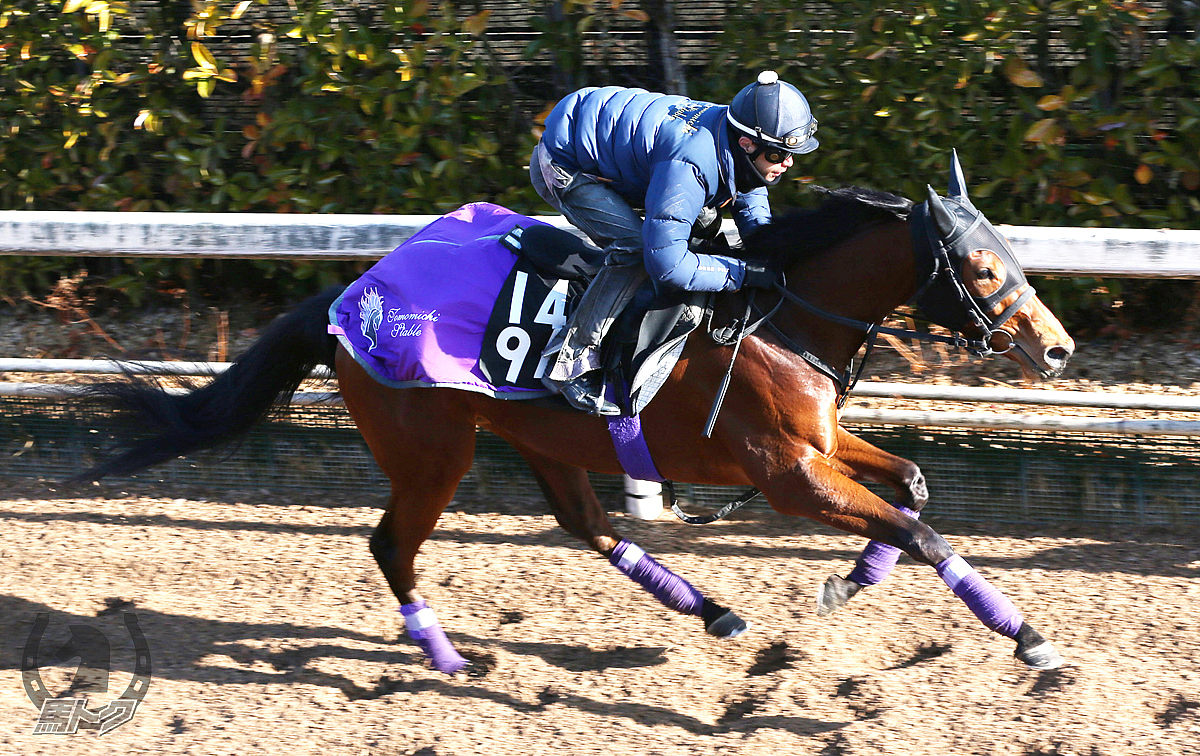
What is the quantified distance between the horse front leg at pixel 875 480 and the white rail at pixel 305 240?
1.02 meters

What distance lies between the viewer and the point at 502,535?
481cm

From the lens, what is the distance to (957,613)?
395 centimetres

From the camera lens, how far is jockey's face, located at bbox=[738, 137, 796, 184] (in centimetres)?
327

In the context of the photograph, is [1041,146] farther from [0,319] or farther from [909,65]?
[0,319]

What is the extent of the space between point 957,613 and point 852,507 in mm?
921

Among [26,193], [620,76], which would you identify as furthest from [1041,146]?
[26,193]

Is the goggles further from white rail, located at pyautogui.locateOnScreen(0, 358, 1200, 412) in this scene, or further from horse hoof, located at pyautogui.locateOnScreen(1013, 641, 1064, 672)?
horse hoof, located at pyautogui.locateOnScreen(1013, 641, 1064, 672)

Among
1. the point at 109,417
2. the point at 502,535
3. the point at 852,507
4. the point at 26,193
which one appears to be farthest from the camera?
the point at 26,193

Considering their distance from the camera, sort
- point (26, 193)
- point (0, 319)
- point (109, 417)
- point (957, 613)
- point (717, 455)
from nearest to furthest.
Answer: point (717, 455) → point (957, 613) → point (109, 417) → point (26, 193) → point (0, 319)

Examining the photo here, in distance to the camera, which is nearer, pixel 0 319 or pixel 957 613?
pixel 957 613

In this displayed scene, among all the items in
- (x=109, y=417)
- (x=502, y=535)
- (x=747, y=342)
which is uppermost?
(x=747, y=342)

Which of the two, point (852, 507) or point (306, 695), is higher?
point (852, 507)

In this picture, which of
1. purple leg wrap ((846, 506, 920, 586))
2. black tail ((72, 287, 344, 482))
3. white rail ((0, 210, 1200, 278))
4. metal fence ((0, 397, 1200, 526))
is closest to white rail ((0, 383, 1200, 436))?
metal fence ((0, 397, 1200, 526))

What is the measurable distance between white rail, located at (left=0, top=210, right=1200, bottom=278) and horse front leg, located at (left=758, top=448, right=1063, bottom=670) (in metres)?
1.33
